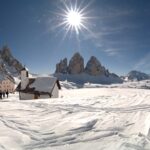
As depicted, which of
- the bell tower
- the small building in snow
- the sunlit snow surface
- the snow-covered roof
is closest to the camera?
the sunlit snow surface

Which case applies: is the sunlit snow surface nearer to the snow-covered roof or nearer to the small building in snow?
the small building in snow

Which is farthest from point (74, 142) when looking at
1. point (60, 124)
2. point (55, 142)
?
point (60, 124)

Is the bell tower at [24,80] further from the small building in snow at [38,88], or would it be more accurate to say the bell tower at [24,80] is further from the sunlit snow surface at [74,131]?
the sunlit snow surface at [74,131]

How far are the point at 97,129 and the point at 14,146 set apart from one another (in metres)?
3.16

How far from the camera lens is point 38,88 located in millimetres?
44438

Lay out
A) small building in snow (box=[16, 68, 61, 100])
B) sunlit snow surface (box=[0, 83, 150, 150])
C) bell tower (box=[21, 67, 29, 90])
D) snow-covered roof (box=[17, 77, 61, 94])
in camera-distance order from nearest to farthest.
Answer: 1. sunlit snow surface (box=[0, 83, 150, 150])
2. small building in snow (box=[16, 68, 61, 100])
3. snow-covered roof (box=[17, 77, 61, 94])
4. bell tower (box=[21, 67, 29, 90])

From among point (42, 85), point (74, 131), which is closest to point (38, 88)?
point (42, 85)

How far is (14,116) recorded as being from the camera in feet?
37.9

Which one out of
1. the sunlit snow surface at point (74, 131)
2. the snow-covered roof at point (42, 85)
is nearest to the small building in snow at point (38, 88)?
the snow-covered roof at point (42, 85)

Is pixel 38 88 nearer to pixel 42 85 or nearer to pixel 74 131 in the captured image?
pixel 42 85

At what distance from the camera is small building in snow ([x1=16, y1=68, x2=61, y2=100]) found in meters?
43.4

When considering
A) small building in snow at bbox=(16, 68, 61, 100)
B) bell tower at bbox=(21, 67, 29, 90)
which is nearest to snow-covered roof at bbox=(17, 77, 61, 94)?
small building in snow at bbox=(16, 68, 61, 100)

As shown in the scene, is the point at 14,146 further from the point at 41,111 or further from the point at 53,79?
the point at 53,79

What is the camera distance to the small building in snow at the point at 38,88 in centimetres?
4338
